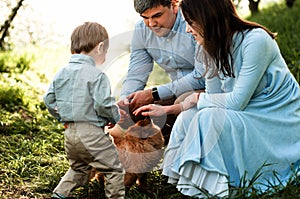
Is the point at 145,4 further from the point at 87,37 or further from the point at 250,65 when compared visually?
the point at 250,65

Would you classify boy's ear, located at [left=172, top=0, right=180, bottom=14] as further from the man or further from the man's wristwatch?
the man's wristwatch

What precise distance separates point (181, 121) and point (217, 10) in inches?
27.3

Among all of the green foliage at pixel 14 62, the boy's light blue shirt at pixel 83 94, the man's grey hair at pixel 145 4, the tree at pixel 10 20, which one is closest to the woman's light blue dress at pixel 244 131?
the boy's light blue shirt at pixel 83 94

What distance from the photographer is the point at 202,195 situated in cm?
308

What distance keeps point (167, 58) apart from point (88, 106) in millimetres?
1169

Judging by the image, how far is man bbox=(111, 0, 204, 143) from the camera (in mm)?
3802

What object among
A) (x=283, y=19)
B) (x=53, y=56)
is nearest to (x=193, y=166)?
(x=53, y=56)

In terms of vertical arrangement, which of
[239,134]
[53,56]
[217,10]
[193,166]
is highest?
[217,10]

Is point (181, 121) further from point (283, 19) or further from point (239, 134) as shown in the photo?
point (283, 19)

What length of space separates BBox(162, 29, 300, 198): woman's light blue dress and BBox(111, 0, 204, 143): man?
0.62 meters

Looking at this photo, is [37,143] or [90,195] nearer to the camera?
[90,195]

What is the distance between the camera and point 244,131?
3107mm

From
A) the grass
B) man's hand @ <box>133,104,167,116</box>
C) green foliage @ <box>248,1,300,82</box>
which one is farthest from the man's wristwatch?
green foliage @ <box>248,1,300,82</box>

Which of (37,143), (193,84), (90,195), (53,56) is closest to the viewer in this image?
(90,195)
